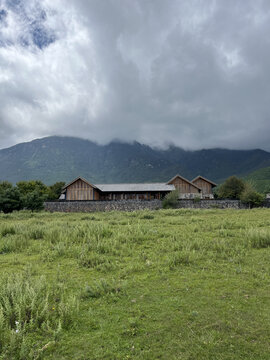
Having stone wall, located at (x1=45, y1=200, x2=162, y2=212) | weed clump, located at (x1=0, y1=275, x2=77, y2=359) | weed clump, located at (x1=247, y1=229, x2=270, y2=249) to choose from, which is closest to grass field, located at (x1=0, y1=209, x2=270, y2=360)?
weed clump, located at (x1=0, y1=275, x2=77, y2=359)

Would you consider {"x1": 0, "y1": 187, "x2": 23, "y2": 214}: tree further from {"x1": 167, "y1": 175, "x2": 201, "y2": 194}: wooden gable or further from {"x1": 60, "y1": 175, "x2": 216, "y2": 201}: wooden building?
{"x1": 167, "y1": 175, "x2": 201, "y2": 194}: wooden gable

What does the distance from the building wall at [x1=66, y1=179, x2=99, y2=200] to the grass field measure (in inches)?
1724

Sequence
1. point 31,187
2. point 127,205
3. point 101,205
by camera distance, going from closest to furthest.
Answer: point 127,205, point 101,205, point 31,187

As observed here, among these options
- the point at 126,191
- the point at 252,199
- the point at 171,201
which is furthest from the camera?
the point at 126,191

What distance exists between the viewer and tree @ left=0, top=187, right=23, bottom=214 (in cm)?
3809

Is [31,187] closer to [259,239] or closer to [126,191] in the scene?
[126,191]

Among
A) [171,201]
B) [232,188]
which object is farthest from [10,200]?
[232,188]

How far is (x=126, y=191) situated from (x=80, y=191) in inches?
430

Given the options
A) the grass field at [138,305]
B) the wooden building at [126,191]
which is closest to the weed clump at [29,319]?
the grass field at [138,305]

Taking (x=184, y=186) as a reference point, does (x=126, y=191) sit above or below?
below

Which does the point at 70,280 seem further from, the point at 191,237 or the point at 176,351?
the point at 191,237

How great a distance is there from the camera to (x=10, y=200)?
38.3 metres

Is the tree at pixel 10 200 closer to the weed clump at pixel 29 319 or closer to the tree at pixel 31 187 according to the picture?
the tree at pixel 31 187

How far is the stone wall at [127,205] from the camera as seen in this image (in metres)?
43.2
